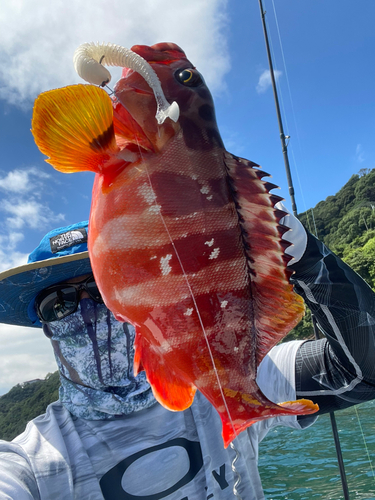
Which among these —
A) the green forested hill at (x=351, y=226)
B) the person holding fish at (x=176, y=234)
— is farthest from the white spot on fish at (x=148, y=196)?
the green forested hill at (x=351, y=226)

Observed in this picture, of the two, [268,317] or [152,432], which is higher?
[268,317]

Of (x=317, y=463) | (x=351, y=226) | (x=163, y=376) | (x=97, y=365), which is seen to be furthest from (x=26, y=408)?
(x=351, y=226)

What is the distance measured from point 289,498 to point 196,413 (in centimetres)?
502

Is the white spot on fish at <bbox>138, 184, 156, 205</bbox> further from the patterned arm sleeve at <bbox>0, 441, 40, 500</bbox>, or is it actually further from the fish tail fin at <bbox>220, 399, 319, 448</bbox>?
the patterned arm sleeve at <bbox>0, 441, 40, 500</bbox>

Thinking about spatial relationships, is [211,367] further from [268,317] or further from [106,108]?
[106,108]

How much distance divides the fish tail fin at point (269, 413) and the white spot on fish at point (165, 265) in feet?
1.52

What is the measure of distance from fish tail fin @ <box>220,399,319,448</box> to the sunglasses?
111cm

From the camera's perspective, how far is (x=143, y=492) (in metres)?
1.64

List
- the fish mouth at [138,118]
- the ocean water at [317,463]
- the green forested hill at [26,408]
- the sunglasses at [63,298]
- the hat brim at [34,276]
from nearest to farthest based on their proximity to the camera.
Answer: the fish mouth at [138,118] → the hat brim at [34,276] → the sunglasses at [63,298] → the green forested hill at [26,408] → the ocean water at [317,463]

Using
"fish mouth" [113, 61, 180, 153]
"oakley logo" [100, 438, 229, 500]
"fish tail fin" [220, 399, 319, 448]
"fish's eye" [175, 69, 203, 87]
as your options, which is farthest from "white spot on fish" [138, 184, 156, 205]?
"oakley logo" [100, 438, 229, 500]

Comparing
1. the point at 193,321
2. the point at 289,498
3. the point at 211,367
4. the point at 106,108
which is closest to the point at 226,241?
the point at 193,321

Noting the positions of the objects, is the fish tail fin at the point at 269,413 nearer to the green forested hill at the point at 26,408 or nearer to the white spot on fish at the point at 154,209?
the white spot on fish at the point at 154,209

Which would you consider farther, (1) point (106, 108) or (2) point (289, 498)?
(2) point (289, 498)

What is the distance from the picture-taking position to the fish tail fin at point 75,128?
33.0 inches
